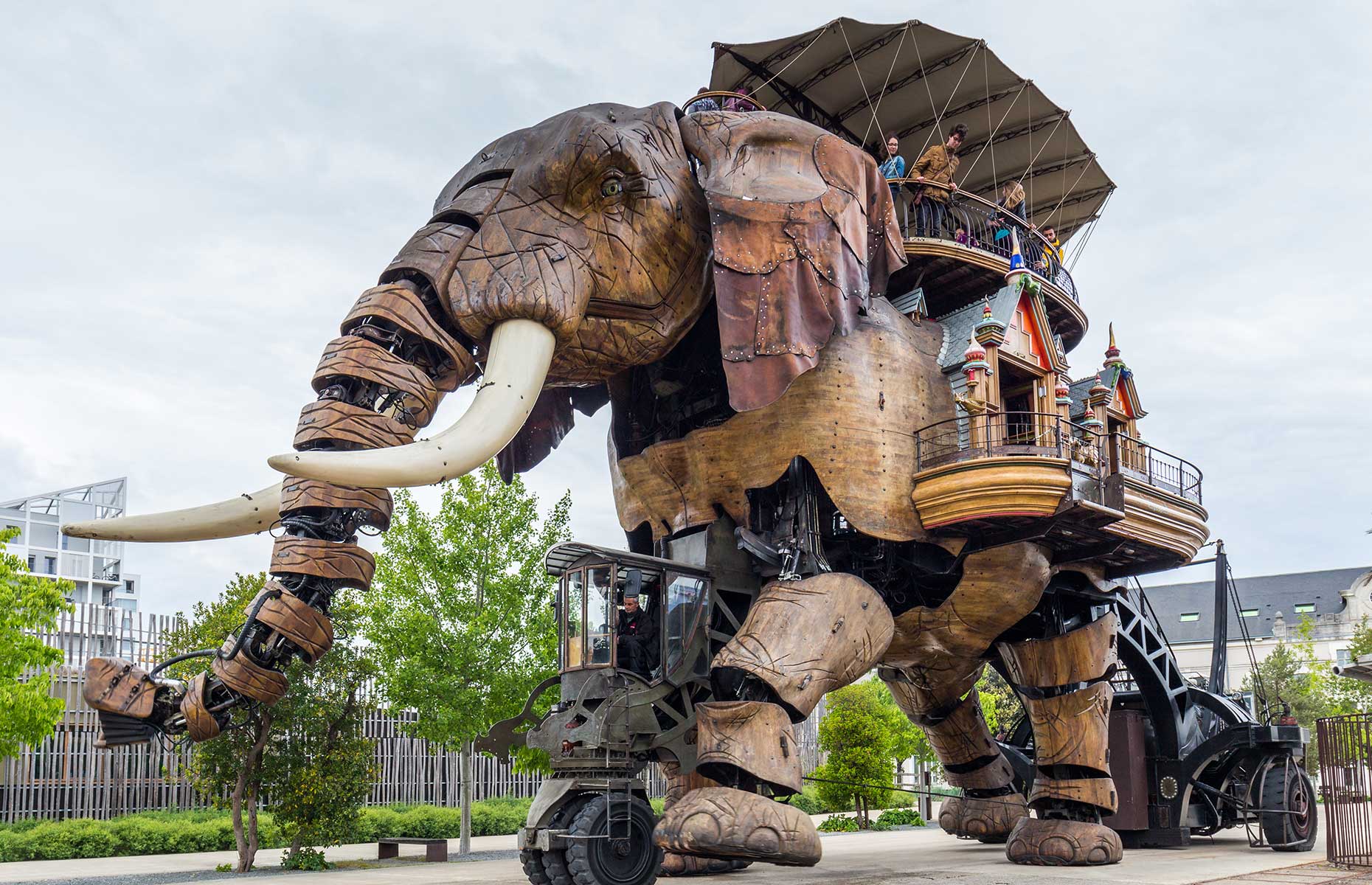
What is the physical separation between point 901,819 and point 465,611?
40.0 feet

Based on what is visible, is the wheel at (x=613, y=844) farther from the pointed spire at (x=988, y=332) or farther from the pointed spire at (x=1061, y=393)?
the pointed spire at (x=1061, y=393)

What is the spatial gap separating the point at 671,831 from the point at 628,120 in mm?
6404

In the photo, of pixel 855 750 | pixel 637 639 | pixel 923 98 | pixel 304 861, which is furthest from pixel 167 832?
pixel 923 98

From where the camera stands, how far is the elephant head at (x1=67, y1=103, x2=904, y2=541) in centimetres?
1078

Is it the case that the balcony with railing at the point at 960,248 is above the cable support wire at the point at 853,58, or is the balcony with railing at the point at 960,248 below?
below

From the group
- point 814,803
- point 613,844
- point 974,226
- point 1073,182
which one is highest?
point 1073,182

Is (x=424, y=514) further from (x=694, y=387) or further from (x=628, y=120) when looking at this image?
(x=628, y=120)

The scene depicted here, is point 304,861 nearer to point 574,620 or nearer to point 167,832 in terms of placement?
point 167,832

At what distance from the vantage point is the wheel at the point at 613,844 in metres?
10.4

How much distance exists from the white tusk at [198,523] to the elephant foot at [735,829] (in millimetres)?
4171

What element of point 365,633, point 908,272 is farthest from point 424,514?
point 908,272

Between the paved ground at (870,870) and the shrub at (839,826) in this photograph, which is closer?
the paved ground at (870,870)

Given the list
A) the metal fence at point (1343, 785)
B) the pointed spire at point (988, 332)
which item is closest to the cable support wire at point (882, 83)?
the pointed spire at point (988, 332)

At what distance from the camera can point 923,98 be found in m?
18.0
